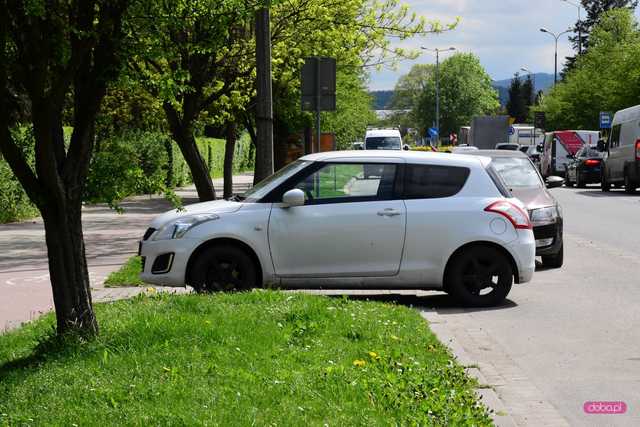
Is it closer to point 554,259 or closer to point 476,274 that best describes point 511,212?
point 476,274

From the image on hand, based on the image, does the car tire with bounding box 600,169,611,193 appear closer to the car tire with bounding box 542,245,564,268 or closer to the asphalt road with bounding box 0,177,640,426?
the asphalt road with bounding box 0,177,640,426

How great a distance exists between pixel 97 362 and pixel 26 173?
134 cm

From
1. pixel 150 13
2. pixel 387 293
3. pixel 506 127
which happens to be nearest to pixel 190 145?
pixel 387 293

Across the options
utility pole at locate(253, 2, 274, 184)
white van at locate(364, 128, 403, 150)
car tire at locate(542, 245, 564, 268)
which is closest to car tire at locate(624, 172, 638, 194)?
car tire at locate(542, 245, 564, 268)

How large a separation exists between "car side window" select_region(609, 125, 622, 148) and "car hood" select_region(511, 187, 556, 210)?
79.2 ft

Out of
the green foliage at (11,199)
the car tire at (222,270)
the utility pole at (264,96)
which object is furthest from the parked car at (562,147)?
the car tire at (222,270)

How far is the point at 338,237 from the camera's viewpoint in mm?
11352

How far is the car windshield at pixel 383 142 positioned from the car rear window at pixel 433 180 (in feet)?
158

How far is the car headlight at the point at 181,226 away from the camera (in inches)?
447

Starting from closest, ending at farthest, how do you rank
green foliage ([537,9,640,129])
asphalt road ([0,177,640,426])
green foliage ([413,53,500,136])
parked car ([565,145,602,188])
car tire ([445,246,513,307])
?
asphalt road ([0,177,640,426]), car tire ([445,246,513,307]), parked car ([565,145,602,188]), green foliage ([537,9,640,129]), green foliage ([413,53,500,136])

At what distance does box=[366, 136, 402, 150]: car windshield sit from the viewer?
60.0 meters

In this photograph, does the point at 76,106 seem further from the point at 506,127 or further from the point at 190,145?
the point at 506,127

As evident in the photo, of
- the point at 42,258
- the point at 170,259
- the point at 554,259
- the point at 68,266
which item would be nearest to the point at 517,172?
the point at 554,259

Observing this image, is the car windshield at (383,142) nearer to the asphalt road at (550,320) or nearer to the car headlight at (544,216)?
the asphalt road at (550,320)
